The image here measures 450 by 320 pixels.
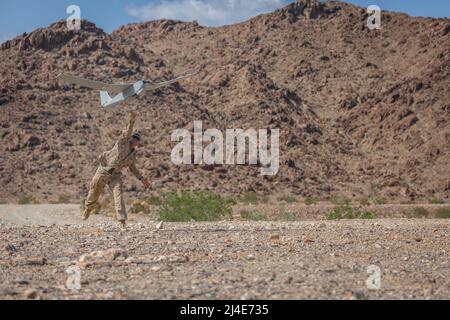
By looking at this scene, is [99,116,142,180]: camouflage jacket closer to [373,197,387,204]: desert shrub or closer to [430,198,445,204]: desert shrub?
[373,197,387,204]: desert shrub

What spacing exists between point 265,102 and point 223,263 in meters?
41.3

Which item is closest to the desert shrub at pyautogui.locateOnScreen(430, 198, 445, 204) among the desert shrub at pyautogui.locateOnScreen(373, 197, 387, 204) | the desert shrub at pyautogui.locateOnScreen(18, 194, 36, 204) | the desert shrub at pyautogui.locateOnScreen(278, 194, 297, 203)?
the desert shrub at pyautogui.locateOnScreen(373, 197, 387, 204)

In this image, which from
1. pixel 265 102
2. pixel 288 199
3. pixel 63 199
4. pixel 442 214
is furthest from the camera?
pixel 265 102

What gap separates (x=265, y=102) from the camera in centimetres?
4988

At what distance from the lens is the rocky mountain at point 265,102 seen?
42.4 meters

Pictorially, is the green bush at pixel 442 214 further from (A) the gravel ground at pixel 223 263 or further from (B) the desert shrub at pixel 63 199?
(B) the desert shrub at pixel 63 199

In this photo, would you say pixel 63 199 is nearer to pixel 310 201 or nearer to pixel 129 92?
pixel 310 201

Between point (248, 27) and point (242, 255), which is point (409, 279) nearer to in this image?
point (242, 255)

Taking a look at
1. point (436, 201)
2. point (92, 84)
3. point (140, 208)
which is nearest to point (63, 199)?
point (140, 208)

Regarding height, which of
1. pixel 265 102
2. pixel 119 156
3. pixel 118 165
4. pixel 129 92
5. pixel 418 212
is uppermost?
pixel 265 102

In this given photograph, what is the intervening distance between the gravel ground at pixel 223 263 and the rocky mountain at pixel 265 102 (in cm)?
2743

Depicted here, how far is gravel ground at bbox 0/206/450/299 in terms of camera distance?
6887 millimetres

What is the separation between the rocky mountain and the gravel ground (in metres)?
27.4
